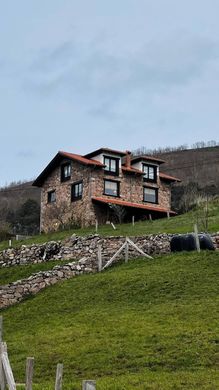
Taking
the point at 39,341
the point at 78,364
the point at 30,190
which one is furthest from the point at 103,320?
the point at 30,190

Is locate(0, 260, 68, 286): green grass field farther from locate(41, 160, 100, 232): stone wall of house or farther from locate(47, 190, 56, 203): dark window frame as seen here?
locate(47, 190, 56, 203): dark window frame

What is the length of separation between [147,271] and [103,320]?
633cm

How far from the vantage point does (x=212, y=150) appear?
157 m

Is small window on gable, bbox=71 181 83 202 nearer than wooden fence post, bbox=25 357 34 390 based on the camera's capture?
No

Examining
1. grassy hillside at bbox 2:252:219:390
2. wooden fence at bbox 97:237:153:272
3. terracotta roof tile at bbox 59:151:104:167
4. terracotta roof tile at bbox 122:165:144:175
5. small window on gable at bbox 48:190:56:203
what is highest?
terracotta roof tile at bbox 59:151:104:167

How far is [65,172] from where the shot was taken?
61.2m

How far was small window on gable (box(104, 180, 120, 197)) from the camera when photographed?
191ft

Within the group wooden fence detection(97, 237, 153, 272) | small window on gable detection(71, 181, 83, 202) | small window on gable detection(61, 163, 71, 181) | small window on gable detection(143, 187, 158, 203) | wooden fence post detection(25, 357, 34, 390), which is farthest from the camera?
small window on gable detection(143, 187, 158, 203)

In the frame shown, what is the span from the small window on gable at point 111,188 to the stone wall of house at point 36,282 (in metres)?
28.9

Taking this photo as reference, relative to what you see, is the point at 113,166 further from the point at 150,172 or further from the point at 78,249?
the point at 78,249

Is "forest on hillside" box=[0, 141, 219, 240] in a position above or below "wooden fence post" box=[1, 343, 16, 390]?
above

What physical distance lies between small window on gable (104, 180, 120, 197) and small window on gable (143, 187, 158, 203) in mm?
3330

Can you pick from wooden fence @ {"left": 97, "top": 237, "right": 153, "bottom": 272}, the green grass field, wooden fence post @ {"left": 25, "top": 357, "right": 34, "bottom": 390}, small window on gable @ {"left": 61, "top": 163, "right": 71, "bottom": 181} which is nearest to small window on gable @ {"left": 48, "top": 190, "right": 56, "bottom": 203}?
small window on gable @ {"left": 61, "top": 163, "right": 71, "bottom": 181}

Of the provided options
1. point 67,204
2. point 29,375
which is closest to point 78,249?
point 29,375
